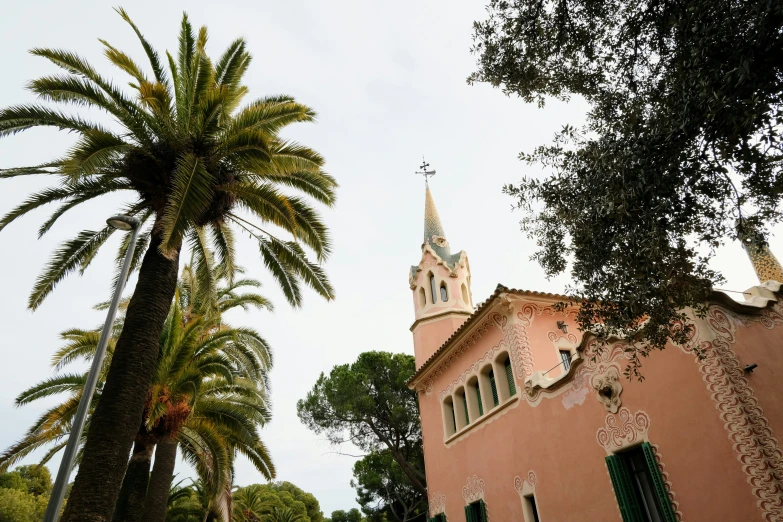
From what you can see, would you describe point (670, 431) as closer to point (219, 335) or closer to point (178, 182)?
point (178, 182)

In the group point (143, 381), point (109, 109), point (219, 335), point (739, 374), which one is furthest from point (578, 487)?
point (109, 109)

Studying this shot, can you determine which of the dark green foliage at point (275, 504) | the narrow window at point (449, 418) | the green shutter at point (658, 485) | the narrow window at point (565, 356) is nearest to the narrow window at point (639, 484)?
the green shutter at point (658, 485)

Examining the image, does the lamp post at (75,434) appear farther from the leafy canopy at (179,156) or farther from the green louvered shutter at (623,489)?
the green louvered shutter at (623,489)

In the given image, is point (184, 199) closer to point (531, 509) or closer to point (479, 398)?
point (531, 509)

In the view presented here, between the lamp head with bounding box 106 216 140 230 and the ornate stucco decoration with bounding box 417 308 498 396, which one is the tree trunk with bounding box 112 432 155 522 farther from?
the ornate stucco decoration with bounding box 417 308 498 396

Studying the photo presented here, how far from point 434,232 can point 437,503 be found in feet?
39.1

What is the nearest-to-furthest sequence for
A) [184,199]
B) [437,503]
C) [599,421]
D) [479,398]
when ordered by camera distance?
[184,199] → [599,421] → [479,398] → [437,503]

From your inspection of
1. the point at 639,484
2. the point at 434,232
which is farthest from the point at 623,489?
the point at 434,232

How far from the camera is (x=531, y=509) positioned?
12.2 metres

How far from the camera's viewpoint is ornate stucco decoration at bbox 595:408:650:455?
9.12m

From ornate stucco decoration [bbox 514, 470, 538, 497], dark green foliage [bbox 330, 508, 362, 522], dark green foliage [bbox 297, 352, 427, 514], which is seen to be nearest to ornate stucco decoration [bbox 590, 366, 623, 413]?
ornate stucco decoration [bbox 514, 470, 538, 497]

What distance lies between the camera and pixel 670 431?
27.9 feet

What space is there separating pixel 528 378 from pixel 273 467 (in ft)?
27.5

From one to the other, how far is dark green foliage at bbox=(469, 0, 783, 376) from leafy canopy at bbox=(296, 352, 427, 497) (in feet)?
70.1
